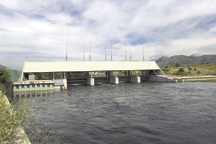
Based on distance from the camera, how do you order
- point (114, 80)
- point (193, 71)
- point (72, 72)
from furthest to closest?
point (193, 71) → point (72, 72) → point (114, 80)

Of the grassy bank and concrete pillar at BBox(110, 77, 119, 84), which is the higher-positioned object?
the grassy bank

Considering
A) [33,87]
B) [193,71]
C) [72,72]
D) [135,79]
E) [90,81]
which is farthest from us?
[193,71]

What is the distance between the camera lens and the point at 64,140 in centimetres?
1213

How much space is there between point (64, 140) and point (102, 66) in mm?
60894

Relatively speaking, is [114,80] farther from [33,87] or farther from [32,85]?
[32,85]

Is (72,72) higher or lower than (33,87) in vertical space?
higher

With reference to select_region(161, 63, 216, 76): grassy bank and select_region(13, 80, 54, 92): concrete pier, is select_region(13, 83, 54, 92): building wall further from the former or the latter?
select_region(161, 63, 216, 76): grassy bank

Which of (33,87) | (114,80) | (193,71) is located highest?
(193,71)

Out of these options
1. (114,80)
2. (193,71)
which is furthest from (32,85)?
(193,71)

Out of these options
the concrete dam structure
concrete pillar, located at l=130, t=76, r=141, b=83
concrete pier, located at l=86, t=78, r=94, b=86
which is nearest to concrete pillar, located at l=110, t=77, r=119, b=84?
the concrete dam structure

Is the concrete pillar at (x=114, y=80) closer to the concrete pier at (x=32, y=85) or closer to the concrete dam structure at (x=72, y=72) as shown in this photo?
the concrete dam structure at (x=72, y=72)

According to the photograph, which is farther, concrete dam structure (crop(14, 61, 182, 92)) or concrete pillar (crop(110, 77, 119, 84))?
concrete pillar (crop(110, 77, 119, 84))

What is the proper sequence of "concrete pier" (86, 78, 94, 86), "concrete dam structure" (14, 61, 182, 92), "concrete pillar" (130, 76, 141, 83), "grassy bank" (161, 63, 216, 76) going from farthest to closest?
"grassy bank" (161, 63, 216, 76), "concrete pillar" (130, 76, 141, 83), "concrete pier" (86, 78, 94, 86), "concrete dam structure" (14, 61, 182, 92)

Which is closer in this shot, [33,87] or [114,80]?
[33,87]
